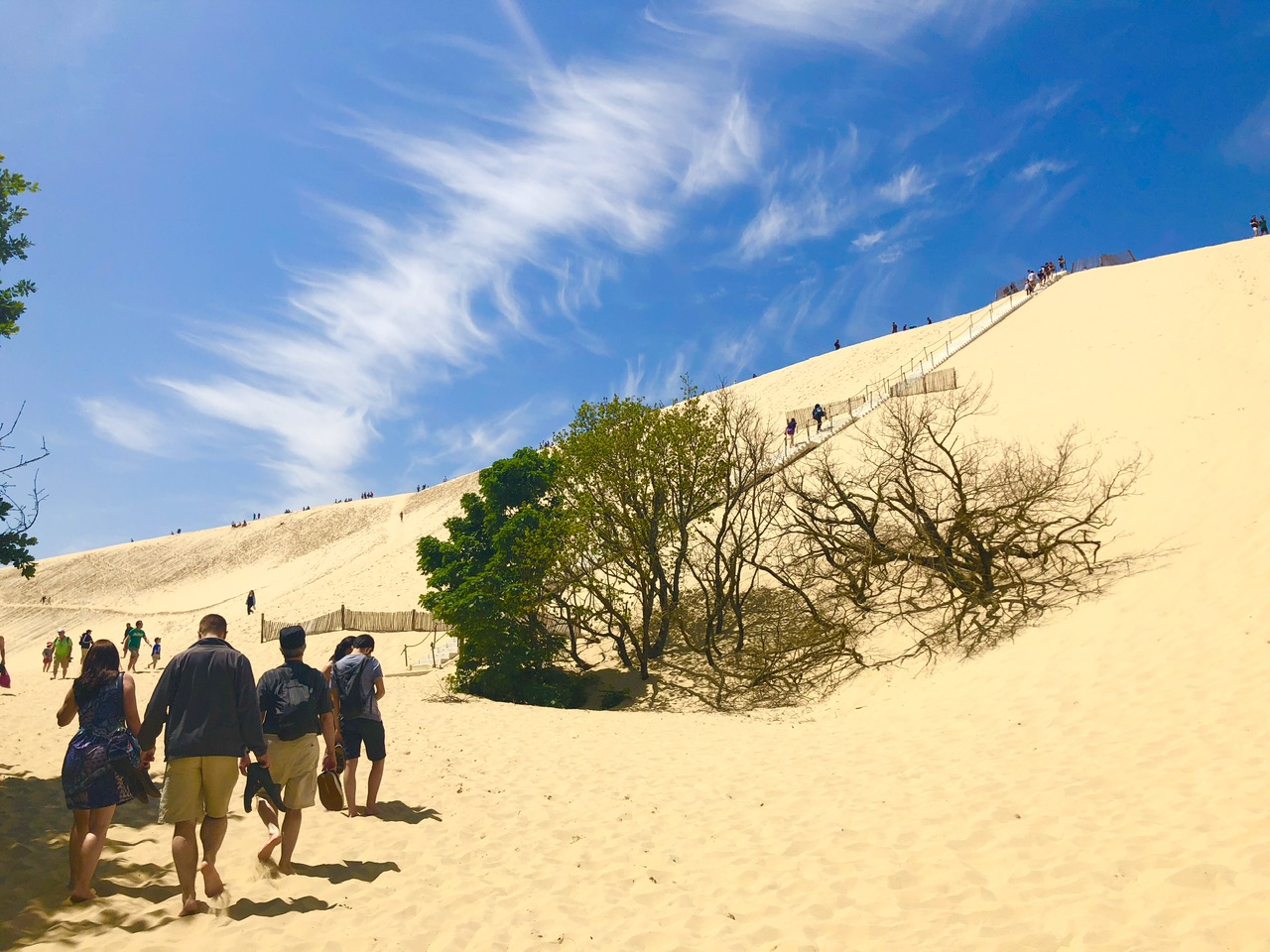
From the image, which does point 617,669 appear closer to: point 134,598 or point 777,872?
point 777,872

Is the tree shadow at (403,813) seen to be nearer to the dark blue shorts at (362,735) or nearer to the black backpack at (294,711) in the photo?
the dark blue shorts at (362,735)

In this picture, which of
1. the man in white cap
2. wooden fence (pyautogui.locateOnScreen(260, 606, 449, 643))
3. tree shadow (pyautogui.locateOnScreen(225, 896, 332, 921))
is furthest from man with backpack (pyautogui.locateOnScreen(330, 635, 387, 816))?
wooden fence (pyautogui.locateOnScreen(260, 606, 449, 643))

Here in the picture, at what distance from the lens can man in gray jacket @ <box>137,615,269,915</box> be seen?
16.8 ft

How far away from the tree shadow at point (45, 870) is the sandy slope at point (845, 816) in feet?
0.10

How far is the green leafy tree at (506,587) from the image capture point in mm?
19734

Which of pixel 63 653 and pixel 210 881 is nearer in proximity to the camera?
pixel 210 881

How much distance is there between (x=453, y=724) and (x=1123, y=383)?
27536 mm

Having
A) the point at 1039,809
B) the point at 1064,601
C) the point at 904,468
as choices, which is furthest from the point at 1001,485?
the point at 1039,809

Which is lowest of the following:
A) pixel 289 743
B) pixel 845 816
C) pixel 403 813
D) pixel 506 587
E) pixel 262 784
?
pixel 845 816

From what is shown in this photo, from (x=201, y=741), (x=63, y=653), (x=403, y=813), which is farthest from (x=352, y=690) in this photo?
(x=63, y=653)

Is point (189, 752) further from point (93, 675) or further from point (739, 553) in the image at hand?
point (739, 553)

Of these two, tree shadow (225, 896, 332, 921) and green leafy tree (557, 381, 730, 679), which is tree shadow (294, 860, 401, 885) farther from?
green leafy tree (557, 381, 730, 679)

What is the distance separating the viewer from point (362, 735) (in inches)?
302

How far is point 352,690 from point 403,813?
1.48 metres
